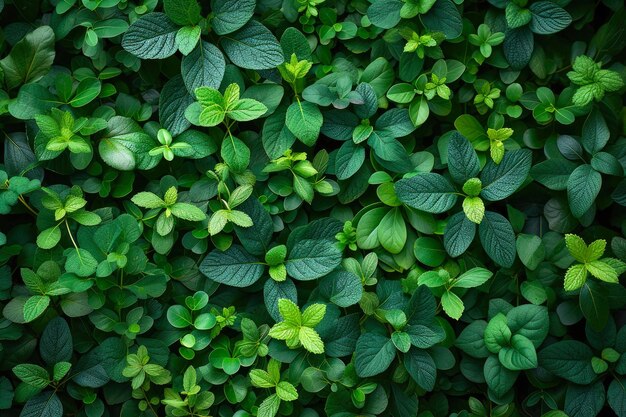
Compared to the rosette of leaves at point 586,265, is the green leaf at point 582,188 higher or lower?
higher

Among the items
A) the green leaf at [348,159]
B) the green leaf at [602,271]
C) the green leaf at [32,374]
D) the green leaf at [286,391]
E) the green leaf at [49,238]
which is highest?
the green leaf at [348,159]

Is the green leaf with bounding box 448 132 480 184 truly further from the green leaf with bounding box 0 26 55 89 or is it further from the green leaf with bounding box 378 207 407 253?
the green leaf with bounding box 0 26 55 89

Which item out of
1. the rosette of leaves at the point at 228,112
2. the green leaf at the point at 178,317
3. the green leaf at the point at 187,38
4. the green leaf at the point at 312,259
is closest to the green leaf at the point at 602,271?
the green leaf at the point at 312,259

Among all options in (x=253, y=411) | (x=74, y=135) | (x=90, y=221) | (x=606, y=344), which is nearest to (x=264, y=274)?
(x=253, y=411)

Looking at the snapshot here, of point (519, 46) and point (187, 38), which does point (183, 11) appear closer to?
point (187, 38)

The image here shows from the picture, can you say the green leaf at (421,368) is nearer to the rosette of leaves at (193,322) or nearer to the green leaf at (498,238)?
the green leaf at (498,238)

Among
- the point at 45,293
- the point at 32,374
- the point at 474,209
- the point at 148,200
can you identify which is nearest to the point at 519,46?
the point at 474,209

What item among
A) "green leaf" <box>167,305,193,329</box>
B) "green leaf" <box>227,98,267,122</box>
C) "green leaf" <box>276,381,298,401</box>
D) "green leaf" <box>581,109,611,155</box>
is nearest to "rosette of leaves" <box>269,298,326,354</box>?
"green leaf" <box>276,381,298,401</box>
